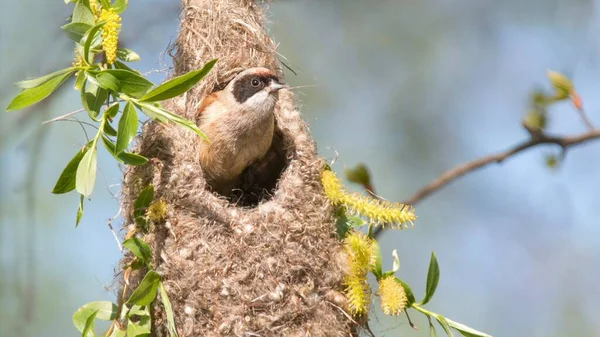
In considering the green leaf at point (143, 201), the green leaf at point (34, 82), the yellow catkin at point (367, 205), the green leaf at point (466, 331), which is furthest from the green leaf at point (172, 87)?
the green leaf at point (466, 331)

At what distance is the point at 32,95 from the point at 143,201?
25.7 inches

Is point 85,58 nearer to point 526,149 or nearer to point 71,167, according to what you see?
point 71,167

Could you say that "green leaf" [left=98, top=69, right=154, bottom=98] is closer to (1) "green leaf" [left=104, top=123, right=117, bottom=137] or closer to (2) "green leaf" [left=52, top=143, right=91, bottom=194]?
(1) "green leaf" [left=104, top=123, right=117, bottom=137]

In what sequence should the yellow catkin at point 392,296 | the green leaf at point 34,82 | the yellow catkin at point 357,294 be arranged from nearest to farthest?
the green leaf at point 34,82, the yellow catkin at point 392,296, the yellow catkin at point 357,294

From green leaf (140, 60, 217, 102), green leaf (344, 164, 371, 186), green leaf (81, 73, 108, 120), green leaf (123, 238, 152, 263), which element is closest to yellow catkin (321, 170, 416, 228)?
green leaf (344, 164, 371, 186)

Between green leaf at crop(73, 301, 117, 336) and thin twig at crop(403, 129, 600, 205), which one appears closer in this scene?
green leaf at crop(73, 301, 117, 336)

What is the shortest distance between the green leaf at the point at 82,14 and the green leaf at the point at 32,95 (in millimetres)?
230

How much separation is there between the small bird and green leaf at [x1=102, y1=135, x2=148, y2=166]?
0.80 metres

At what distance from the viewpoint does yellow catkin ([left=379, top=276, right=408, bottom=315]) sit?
279 centimetres

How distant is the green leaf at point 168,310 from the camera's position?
261 cm

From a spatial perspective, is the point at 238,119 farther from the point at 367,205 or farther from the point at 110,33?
the point at 110,33

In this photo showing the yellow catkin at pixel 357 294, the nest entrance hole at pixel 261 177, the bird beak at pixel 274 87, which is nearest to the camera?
the yellow catkin at pixel 357 294

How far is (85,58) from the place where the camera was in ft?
7.99

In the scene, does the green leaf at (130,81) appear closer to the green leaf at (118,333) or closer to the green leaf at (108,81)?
the green leaf at (108,81)
